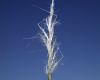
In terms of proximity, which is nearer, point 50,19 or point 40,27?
point 50,19

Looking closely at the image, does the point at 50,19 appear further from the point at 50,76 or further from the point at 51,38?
→ the point at 50,76

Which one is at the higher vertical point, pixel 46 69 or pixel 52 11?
pixel 52 11

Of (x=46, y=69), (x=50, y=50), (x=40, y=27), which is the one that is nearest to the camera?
(x=50, y=50)

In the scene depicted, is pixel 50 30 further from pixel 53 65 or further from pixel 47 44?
pixel 53 65

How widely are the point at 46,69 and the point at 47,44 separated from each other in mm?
461

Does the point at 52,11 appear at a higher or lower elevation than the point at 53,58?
higher

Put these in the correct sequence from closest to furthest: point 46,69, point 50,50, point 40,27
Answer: point 50,50
point 46,69
point 40,27

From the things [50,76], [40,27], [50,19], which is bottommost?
[50,76]

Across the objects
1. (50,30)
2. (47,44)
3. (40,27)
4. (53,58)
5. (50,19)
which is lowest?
(53,58)

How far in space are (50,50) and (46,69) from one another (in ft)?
1.29

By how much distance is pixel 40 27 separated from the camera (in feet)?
12.3

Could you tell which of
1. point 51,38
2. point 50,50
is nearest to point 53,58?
point 50,50

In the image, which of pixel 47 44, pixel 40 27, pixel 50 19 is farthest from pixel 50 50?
pixel 40 27

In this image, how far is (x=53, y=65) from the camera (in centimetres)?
298
